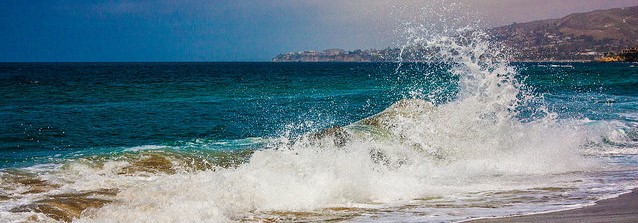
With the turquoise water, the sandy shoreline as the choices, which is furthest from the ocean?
the sandy shoreline

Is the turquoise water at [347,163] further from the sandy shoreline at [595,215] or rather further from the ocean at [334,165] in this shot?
the sandy shoreline at [595,215]

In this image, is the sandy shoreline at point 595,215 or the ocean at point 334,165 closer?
the sandy shoreline at point 595,215

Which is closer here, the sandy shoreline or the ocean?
the sandy shoreline

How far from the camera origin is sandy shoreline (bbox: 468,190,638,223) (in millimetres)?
7762

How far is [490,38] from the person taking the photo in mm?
16172

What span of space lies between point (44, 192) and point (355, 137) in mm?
6915

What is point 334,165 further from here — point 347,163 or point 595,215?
point 595,215

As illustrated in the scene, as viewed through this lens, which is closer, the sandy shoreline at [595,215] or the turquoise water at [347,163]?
the sandy shoreline at [595,215]

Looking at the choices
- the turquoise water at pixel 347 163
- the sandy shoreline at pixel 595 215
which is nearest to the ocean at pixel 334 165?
the turquoise water at pixel 347 163

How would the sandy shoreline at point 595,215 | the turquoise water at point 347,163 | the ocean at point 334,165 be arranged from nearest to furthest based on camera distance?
the sandy shoreline at point 595,215
the ocean at point 334,165
the turquoise water at point 347,163

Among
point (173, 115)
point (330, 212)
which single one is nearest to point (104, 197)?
point (330, 212)

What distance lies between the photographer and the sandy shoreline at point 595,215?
306 inches

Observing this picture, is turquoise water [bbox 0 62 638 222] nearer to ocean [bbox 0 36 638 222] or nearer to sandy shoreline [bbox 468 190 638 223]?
ocean [bbox 0 36 638 222]

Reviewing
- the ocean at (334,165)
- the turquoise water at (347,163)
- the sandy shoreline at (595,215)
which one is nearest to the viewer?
A: the sandy shoreline at (595,215)
